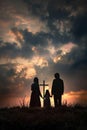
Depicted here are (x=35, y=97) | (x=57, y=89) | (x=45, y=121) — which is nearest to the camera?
(x=45, y=121)

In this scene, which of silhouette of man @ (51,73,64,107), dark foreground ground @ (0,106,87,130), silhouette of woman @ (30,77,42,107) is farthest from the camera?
silhouette of woman @ (30,77,42,107)

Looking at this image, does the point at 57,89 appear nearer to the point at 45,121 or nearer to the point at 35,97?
the point at 35,97

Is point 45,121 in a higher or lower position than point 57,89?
lower

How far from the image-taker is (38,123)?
17.5 m

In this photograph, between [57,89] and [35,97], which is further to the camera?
[35,97]

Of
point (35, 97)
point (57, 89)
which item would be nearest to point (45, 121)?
point (57, 89)

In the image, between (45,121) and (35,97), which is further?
(35,97)

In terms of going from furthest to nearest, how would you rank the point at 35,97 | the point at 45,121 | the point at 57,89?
the point at 35,97 < the point at 57,89 < the point at 45,121

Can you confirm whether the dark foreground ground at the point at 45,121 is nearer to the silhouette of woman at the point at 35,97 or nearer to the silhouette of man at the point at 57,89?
the silhouette of man at the point at 57,89

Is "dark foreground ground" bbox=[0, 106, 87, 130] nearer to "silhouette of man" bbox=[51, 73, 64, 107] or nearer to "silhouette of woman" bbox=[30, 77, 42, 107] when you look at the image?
"silhouette of man" bbox=[51, 73, 64, 107]

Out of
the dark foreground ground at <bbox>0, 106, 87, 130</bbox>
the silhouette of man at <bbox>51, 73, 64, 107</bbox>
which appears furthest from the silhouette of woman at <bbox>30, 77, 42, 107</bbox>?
the dark foreground ground at <bbox>0, 106, 87, 130</bbox>

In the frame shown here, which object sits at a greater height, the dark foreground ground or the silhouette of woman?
the silhouette of woman

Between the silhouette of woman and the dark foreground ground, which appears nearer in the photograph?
the dark foreground ground

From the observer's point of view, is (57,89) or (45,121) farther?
(57,89)
